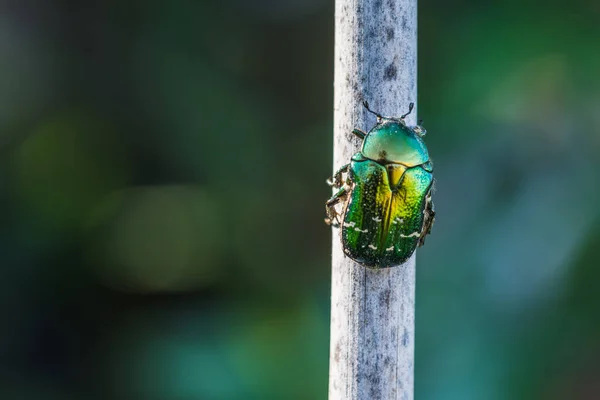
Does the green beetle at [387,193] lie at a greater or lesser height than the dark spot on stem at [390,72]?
lesser

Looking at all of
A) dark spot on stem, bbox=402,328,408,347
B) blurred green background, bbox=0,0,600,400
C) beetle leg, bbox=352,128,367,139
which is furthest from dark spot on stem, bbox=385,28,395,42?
blurred green background, bbox=0,0,600,400

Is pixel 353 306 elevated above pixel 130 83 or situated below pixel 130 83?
below

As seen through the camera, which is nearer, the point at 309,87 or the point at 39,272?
the point at 39,272

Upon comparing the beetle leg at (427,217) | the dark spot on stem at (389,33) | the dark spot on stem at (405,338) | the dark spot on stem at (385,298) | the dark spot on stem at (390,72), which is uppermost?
the dark spot on stem at (389,33)

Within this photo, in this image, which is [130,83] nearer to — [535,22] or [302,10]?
[302,10]

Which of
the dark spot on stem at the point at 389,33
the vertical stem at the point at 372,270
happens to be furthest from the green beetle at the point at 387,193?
the dark spot on stem at the point at 389,33

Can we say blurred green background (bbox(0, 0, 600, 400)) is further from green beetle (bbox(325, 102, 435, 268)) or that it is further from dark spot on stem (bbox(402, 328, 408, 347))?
dark spot on stem (bbox(402, 328, 408, 347))

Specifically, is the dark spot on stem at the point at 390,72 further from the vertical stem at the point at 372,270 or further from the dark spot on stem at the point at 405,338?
the dark spot on stem at the point at 405,338

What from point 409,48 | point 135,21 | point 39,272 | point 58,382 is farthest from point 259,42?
point 409,48
